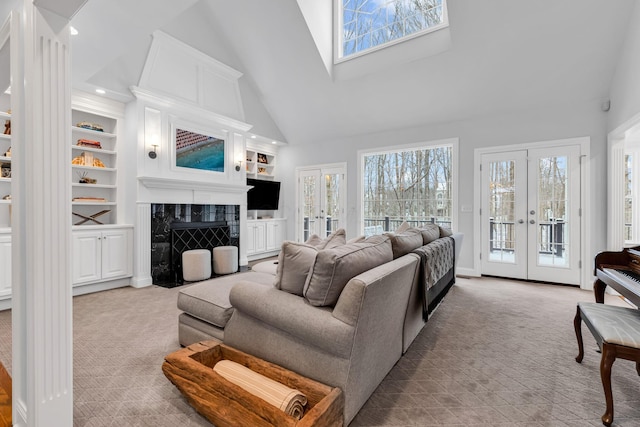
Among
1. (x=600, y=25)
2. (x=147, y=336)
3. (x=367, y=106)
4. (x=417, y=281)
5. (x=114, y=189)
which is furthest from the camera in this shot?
(x=367, y=106)

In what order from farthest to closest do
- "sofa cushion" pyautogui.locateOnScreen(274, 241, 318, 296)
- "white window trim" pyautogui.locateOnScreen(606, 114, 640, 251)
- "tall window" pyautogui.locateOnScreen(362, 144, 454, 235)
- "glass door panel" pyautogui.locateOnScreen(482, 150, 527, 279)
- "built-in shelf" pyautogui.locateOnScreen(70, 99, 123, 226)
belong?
"tall window" pyautogui.locateOnScreen(362, 144, 454, 235), "glass door panel" pyautogui.locateOnScreen(482, 150, 527, 279), "built-in shelf" pyautogui.locateOnScreen(70, 99, 123, 226), "white window trim" pyautogui.locateOnScreen(606, 114, 640, 251), "sofa cushion" pyautogui.locateOnScreen(274, 241, 318, 296)

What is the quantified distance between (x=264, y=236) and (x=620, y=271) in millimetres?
5572

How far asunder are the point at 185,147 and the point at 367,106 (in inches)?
126

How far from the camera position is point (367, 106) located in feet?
17.9

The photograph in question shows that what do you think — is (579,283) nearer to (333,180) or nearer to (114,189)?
(333,180)

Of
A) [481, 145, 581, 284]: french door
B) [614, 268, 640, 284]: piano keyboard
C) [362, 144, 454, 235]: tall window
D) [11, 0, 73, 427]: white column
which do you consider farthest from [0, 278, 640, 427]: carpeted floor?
[362, 144, 454, 235]: tall window

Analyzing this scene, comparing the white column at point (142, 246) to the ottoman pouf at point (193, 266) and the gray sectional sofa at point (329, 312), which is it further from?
the gray sectional sofa at point (329, 312)

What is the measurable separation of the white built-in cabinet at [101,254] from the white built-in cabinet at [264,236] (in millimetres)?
2359

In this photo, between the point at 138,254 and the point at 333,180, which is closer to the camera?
the point at 138,254

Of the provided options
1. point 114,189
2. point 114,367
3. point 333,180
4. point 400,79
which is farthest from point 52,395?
point 333,180

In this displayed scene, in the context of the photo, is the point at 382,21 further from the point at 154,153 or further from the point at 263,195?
the point at 154,153

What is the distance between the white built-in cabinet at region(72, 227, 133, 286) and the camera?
3.69 meters

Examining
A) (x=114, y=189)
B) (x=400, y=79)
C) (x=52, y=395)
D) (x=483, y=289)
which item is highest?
(x=400, y=79)

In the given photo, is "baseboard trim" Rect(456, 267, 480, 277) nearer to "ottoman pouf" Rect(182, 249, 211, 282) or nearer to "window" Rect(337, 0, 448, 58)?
"window" Rect(337, 0, 448, 58)
